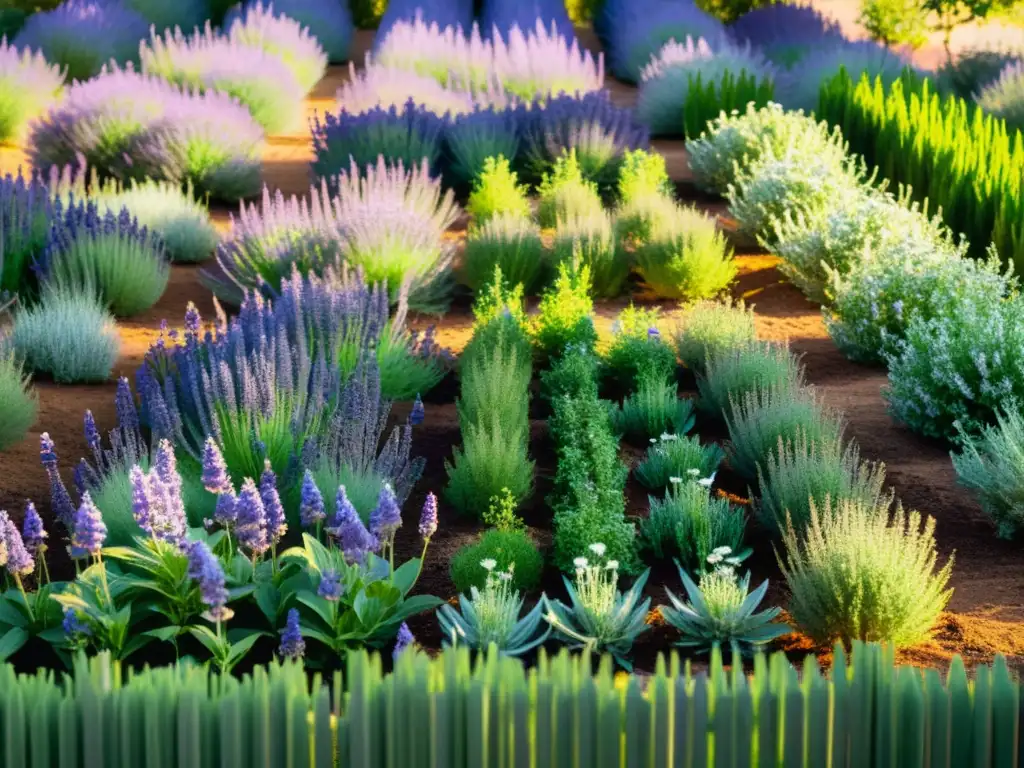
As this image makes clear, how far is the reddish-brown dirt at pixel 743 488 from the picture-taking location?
16.0ft

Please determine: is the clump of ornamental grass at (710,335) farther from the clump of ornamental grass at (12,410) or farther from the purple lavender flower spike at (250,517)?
the purple lavender flower spike at (250,517)

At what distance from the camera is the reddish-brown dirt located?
16.0 ft

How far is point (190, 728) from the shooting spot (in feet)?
10.5

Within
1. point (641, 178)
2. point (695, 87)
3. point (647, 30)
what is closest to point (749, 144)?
point (641, 178)

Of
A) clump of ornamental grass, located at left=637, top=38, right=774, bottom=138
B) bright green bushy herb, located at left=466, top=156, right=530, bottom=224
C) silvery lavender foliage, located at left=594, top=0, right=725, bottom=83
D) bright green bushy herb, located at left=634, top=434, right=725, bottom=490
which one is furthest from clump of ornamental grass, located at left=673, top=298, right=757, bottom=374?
silvery lavender foliage, located at left=594, top=0, right=725, bottom=83

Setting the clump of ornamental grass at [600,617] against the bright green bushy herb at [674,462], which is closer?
the clump of ornamental grass at [600,617]

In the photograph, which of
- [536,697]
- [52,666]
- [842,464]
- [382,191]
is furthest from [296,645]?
[382,191]

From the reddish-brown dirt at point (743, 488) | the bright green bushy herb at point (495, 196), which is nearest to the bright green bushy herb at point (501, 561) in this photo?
the reddish-brown dirt at point (743, 488)

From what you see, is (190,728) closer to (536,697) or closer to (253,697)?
(253,697)

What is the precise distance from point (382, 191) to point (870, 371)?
3.41m

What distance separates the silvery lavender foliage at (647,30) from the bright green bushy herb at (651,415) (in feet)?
38.3

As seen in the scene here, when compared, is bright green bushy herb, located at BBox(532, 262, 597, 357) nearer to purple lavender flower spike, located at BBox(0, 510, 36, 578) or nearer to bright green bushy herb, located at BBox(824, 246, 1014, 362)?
bright green bushy herb, located at BBox(824, 246, 1014, 362)

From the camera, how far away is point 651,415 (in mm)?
6594

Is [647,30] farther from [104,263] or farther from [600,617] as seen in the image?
[600,617]
